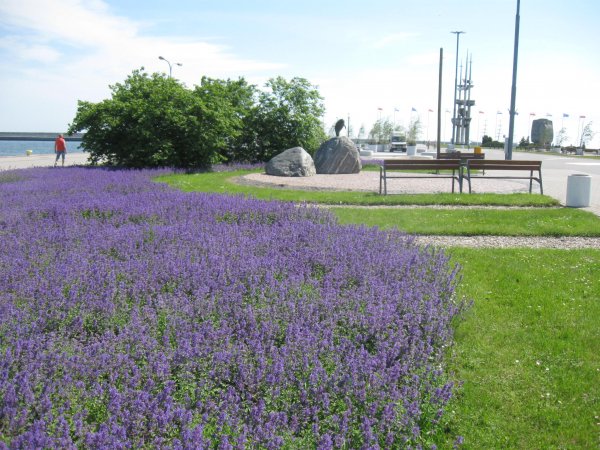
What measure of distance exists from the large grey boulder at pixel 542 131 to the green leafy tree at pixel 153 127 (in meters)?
67.0

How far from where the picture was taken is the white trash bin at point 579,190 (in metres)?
12.7

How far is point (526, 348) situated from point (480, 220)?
20.5 feet

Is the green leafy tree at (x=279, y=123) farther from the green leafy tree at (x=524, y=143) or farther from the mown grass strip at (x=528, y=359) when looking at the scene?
the green leafy tree at (x=524, y=143)

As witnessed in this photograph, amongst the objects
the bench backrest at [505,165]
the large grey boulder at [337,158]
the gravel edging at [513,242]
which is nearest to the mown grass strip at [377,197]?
the bench backrest at [505,165]

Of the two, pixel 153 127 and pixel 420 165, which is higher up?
pixel 153 127

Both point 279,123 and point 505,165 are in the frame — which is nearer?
point 505,165

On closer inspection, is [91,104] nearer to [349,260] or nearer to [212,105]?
[212,105]

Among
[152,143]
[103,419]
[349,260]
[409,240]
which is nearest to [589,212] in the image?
[409,240]

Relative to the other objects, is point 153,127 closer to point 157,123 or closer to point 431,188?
point 157,123

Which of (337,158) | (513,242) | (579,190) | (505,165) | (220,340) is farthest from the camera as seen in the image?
(337,158)

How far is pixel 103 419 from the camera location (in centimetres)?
305

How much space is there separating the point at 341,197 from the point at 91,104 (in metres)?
12.6

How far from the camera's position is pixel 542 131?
80812 millimetres

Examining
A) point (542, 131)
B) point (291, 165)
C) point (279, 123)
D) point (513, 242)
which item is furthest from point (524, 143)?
point (513, 242)
